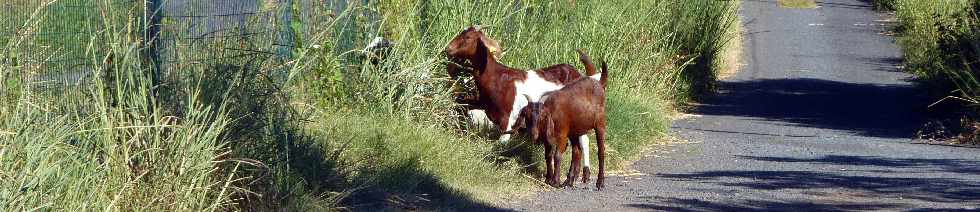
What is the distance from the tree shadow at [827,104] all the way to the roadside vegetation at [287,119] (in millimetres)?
3463

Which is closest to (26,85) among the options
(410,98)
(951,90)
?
(410,98)

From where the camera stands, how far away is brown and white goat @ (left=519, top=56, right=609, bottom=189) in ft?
32.4

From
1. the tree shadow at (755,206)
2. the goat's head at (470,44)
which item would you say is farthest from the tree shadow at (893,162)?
the goat's head at (470,44)

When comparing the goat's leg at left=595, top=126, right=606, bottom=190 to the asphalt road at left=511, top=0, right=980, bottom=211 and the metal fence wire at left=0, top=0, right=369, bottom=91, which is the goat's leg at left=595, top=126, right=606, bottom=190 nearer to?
the asphalt road at left=511, top=0, right=980, bottom=211

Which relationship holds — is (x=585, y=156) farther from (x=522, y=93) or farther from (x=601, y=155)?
(x=522, y=93)

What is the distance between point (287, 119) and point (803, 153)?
6651 millimetres

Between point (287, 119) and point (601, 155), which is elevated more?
point (287, 119)

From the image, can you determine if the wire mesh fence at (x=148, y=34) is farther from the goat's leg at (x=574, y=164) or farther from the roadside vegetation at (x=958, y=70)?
the roadside vegetation at (x=958, y=70)

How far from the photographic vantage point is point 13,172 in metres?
5.31

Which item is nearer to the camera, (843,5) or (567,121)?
(567,121)

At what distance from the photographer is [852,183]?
10469 millimetres

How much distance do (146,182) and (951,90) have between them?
12193 mm

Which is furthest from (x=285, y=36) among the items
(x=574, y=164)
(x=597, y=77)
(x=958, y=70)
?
(x=958, y=70)

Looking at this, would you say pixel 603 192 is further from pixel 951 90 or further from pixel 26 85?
pixel 951 90
